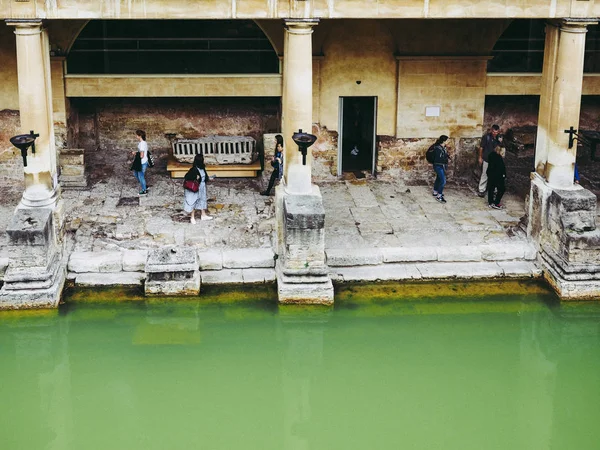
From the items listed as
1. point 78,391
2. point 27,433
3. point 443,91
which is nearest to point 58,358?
point 78,391

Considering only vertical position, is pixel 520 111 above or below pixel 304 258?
above

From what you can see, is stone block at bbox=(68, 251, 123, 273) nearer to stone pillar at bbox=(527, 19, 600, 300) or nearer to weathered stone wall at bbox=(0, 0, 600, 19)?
weathered stone wall at bbox=(0, 0, 600, 19)

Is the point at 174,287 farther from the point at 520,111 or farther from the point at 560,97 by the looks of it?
the point at 520,111

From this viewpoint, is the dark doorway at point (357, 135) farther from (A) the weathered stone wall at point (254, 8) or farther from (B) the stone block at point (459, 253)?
(A) the weathered stone wall at point (254, 8)

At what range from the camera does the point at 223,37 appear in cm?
1755

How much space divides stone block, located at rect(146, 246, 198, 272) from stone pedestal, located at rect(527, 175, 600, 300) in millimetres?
5386

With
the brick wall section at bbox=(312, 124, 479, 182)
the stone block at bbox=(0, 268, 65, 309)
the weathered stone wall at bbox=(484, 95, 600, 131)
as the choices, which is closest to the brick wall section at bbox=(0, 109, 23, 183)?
the stone block at bbox=(0, 268, 65, 309)

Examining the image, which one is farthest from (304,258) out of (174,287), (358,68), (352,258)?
(358,68)

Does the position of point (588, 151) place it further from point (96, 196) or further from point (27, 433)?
point (27, 433)

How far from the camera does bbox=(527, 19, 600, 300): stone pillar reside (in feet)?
45.6

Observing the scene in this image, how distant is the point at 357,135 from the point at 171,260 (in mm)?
6575

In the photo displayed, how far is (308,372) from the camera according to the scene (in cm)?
1221

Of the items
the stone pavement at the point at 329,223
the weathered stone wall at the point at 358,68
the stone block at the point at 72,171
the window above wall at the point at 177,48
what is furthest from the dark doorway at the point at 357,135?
the stone block at the point at 72,171

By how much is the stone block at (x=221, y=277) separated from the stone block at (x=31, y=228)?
2302mm
